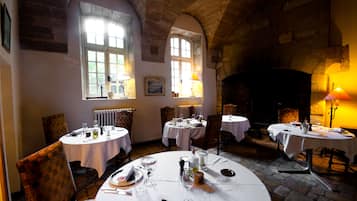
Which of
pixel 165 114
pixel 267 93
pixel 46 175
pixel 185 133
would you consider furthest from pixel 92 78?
pixel 267 93

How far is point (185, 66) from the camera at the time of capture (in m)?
5.98

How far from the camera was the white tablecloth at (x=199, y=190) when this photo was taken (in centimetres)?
107

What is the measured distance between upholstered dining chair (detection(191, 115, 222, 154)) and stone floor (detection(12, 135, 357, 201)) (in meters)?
0.80

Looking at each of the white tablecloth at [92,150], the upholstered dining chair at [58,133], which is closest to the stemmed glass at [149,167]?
the white tablecloth at [92,150]

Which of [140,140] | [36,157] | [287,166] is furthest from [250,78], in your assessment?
[36,157]

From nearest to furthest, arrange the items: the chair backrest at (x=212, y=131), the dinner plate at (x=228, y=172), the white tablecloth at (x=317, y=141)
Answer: the dinner plate at (x=228, y=172) < the white tablecloth at (x=317, y=141) < the chair backrest at (x=212, y=131)

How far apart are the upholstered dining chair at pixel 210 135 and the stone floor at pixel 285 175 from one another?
0.80m

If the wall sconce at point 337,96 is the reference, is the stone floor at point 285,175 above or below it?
below

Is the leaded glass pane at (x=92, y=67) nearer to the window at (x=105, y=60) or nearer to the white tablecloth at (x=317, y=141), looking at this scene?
the window at (x=105, y=60)

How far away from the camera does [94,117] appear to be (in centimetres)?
389

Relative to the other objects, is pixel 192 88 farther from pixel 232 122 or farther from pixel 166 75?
pixel 232 122

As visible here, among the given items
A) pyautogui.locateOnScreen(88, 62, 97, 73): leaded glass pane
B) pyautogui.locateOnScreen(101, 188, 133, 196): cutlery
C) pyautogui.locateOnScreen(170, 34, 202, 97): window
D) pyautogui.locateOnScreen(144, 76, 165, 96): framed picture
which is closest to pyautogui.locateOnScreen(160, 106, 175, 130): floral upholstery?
pyautogui.locateOnScreen(144, 76, 165, 96): framed picture

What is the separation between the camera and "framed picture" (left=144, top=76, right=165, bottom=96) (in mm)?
4723

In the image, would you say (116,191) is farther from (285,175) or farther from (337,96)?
(337,96)
